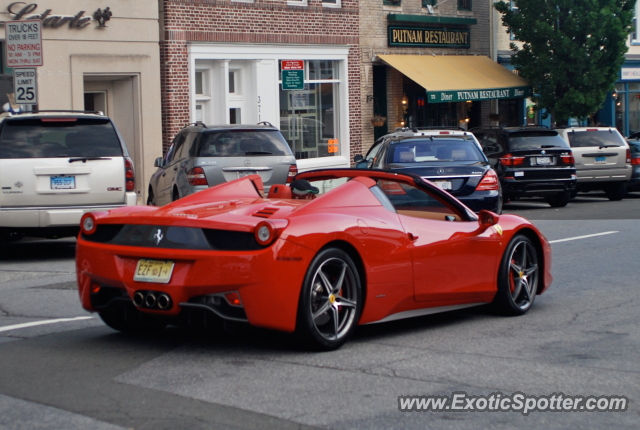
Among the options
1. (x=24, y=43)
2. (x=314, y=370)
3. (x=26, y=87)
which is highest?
(x=24, y=43)

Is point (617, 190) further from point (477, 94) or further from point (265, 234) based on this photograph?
point (265, 234)

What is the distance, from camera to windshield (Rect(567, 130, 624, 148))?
846 inches

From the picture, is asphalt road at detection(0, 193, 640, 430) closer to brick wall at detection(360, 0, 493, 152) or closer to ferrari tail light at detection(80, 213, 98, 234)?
ferrari tail light at detection(80, 213, 98, 234)

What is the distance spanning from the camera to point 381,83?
27.6 metres

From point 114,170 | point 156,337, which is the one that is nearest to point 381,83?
point 114,170

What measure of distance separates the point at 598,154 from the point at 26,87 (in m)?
13.5

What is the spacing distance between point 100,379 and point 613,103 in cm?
3456

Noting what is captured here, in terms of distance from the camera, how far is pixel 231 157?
46.2 ft

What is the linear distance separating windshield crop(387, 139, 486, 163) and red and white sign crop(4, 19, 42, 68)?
572cm

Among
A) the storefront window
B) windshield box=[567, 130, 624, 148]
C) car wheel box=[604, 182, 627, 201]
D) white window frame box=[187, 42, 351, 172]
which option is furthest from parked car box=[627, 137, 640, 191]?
the storefront window

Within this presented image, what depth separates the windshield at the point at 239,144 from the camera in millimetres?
14113

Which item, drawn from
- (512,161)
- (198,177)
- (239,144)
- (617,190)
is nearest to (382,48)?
(617,190)

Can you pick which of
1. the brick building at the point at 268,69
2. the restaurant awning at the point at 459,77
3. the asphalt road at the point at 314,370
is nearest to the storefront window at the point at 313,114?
the brick building at the point at 268,69

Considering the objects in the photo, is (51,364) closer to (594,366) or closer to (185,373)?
(185,373)
